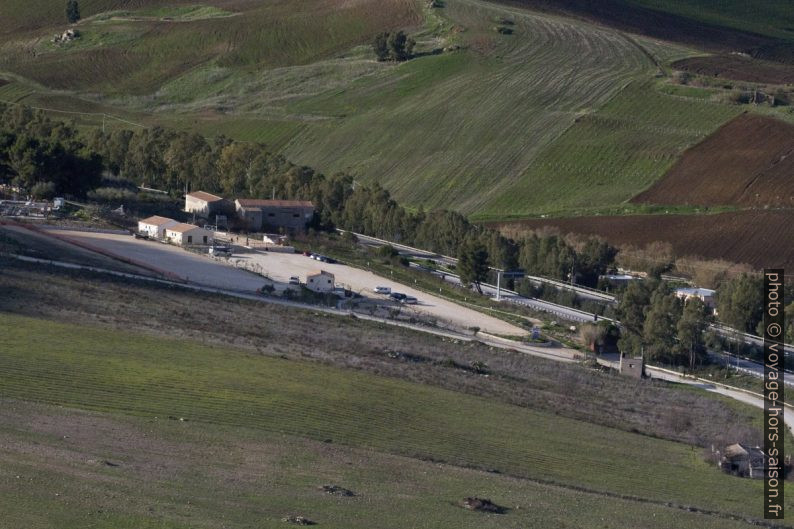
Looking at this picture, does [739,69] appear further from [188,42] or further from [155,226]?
[155,226]

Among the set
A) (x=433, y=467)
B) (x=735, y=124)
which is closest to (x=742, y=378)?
(x=433, y=467)

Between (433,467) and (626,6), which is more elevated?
(626,6)

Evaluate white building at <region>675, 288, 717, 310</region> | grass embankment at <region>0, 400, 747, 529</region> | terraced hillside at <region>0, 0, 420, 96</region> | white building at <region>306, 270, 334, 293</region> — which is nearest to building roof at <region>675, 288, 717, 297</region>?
white building at <region>675, 288, 717, 310</region>

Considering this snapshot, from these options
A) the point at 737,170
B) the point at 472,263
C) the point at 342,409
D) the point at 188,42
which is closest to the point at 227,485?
the point at 342,409

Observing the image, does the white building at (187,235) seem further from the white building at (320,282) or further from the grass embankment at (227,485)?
the grass embankment at (227,485)

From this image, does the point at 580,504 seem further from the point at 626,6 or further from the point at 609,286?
the point at 626,6

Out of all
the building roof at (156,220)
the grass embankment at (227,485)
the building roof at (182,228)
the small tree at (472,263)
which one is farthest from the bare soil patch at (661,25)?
the grass embankment at (227,485)

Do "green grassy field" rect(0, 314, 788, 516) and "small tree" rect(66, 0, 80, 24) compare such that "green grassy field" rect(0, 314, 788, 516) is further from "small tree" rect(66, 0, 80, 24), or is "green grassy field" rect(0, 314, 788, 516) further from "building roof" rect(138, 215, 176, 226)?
"small tree" rect(66, 0, 80, 24)
